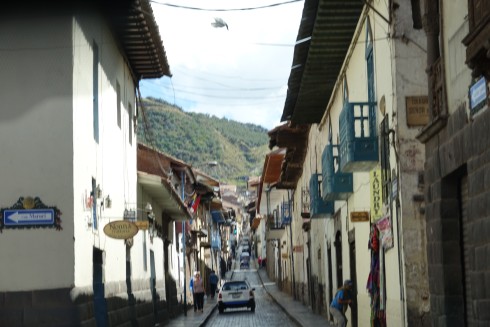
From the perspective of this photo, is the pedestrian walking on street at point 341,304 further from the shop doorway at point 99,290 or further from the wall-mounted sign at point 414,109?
the wall-mounted sign at point 414,109

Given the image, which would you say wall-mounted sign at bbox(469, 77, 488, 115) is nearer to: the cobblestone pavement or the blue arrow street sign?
the blue arrow street sign

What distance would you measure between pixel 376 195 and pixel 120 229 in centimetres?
496

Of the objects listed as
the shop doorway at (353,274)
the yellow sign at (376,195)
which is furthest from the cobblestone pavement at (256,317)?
the yellow sign at (376,195)

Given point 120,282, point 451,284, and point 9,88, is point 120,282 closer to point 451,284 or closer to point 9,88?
point 9,88

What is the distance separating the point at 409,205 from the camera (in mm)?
14328

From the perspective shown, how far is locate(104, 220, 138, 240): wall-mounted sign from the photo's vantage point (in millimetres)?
17094

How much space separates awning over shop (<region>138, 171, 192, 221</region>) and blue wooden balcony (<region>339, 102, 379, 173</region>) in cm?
965

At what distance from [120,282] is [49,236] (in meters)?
5.89

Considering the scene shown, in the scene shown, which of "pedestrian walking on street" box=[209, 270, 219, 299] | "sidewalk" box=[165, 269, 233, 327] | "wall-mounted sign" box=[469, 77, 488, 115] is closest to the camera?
"wall-mounted sign" box=[469, 77, 488, 115]

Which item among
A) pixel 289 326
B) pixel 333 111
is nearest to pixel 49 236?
pixel 333 111

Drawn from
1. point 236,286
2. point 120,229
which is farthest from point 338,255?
point 236,286

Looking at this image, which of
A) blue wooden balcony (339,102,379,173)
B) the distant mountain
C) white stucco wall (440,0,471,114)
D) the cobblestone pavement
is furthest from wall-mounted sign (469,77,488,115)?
the distant mountain

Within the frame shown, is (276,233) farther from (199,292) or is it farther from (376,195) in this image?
(376,195)

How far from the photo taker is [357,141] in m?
16.5
